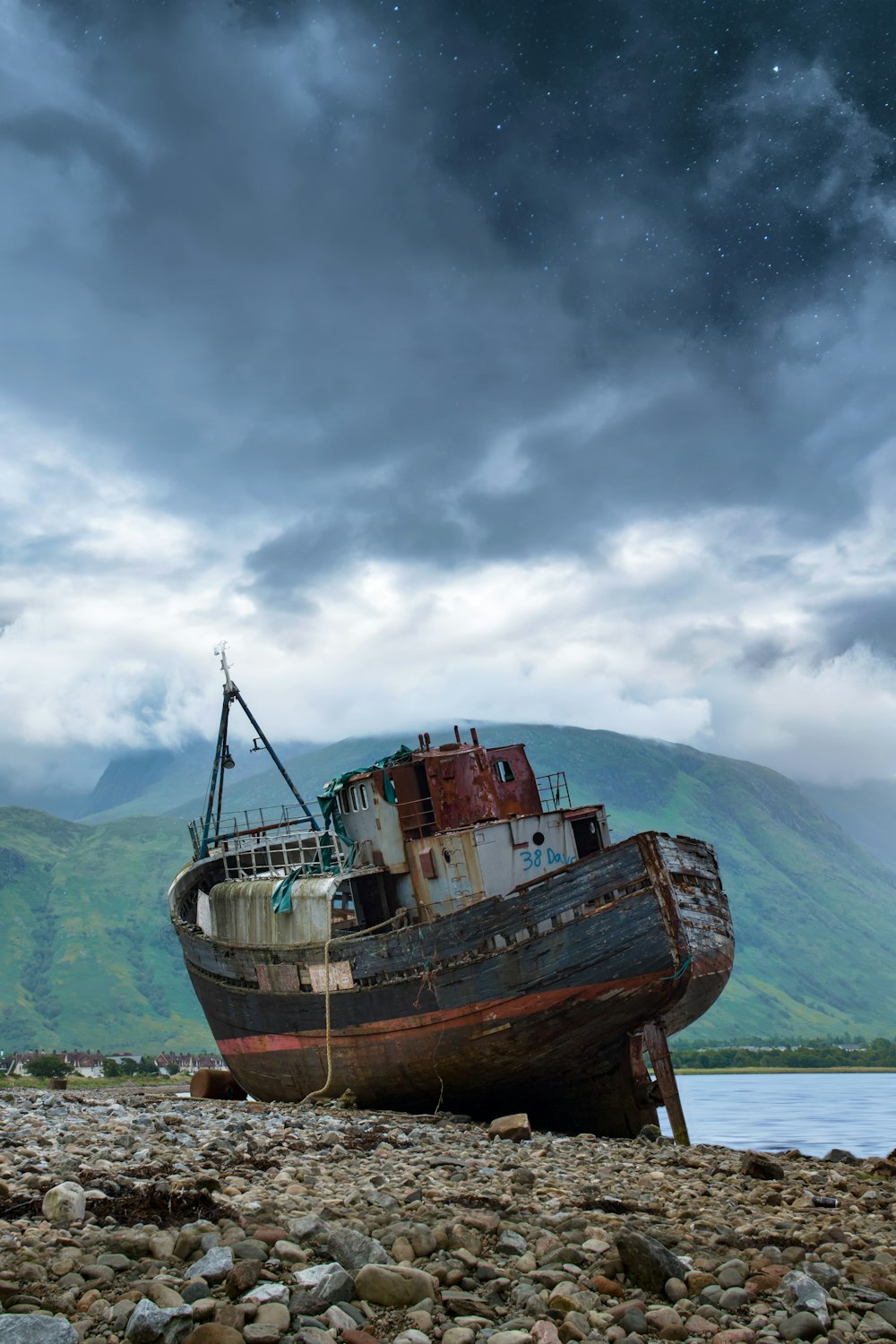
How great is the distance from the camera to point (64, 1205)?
812 cm

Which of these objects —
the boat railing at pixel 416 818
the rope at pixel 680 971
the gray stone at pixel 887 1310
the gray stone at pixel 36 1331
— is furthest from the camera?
the boat railing at pixel 416 818

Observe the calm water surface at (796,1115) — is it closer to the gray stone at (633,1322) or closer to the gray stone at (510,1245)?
the gray stone at (510,1245)

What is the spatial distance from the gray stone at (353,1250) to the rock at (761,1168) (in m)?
8.74

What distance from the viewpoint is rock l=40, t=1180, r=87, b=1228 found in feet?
26.3

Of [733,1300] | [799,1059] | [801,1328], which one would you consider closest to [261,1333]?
[733,1300]

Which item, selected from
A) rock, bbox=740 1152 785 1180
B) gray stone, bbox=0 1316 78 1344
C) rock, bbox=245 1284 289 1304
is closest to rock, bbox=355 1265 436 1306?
rock, bbox=245 1284 289 1304

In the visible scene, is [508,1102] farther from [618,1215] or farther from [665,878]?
[618,1215]

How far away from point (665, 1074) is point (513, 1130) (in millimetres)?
4193

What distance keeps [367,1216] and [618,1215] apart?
273 centimetres

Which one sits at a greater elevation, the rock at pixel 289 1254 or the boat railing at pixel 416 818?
the boat railing at pixel 416 818

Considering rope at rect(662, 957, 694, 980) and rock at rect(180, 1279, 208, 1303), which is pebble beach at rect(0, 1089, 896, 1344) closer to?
rock at rect(180, 1279, 208, 1303)

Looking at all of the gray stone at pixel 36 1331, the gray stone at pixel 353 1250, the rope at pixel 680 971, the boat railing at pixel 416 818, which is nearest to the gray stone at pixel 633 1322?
the gray stone at pixel 353 1250

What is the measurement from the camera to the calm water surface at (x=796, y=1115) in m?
33.9

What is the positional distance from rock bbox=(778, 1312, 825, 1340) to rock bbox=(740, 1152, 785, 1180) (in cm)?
815
